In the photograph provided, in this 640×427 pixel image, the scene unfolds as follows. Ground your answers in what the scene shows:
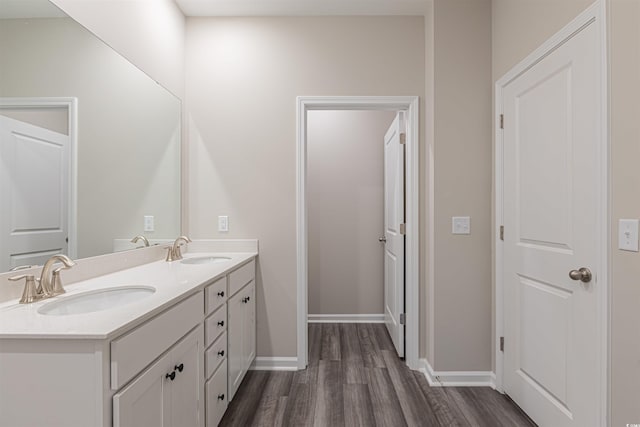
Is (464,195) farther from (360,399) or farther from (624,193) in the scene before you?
(360,399)

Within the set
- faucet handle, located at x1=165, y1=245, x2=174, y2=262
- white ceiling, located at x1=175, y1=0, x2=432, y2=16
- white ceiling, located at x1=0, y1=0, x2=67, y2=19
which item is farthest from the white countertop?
white ceiling, located at x1=175, y1=0, x2=432, y2=16

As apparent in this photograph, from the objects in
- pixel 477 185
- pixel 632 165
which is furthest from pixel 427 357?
pixel 632 165

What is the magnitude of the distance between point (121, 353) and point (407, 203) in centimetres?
204

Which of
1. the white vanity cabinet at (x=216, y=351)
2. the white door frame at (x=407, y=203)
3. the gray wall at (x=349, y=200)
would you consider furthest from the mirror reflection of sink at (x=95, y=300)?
the gray wall at (x=349, y=200)

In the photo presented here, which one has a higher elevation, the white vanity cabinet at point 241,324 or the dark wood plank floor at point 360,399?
the white vanity cabinet at point 241,324

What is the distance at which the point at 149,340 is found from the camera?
1044mm

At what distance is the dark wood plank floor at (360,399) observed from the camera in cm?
182

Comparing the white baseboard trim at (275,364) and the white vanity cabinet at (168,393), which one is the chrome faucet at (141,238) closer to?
the white vanity cabinet at (168,393)

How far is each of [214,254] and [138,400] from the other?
1468mm

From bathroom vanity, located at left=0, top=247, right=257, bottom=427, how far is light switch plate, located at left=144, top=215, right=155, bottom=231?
37 cm

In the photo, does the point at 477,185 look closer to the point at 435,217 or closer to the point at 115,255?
the point at 435,217

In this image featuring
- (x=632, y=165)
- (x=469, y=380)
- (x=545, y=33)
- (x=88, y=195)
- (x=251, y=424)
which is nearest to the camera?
(x=632, y=165)

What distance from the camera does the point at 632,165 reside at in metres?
1.18

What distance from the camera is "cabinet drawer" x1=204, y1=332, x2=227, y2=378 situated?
1538 millimetres
